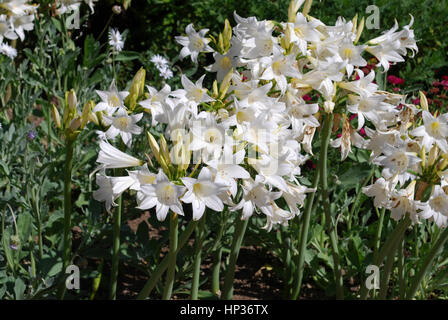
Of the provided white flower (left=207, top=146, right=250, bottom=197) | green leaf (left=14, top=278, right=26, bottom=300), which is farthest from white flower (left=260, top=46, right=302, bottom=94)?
green leaf (left=14, top=278, right=26, bottom=300)

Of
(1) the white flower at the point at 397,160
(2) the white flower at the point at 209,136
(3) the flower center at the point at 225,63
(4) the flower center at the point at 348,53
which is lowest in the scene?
(1) the white flower at the point at 397,160

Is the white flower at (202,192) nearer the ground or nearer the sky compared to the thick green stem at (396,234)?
nearer the sky

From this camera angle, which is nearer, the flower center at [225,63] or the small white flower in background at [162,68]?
the flower center at [225,63]

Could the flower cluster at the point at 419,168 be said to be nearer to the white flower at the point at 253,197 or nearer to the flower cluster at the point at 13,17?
the white flower at the point at 253,197

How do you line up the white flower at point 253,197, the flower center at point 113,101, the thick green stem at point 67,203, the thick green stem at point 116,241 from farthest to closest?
the thick green stem at point 116,241 → the flower center at point 113,101 → the thick green stem at point 67,203 → the white flower at point 253,197

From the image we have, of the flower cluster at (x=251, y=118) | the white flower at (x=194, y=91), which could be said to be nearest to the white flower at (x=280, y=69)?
the flower cluster at (x=251, y=118)

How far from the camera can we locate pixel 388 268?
2.08m

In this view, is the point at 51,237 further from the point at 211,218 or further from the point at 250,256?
the point at 250,256

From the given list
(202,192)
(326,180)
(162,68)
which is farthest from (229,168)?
(162,68)

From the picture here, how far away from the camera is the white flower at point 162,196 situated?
1.35 meters

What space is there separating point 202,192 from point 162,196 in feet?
0.36

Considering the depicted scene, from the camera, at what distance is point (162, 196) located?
139cm

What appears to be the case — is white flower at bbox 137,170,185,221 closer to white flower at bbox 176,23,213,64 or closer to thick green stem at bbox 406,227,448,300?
white flower at bbox 176,23,213,64

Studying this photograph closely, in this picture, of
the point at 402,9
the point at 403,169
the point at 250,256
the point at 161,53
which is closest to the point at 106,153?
the point at 403,169
